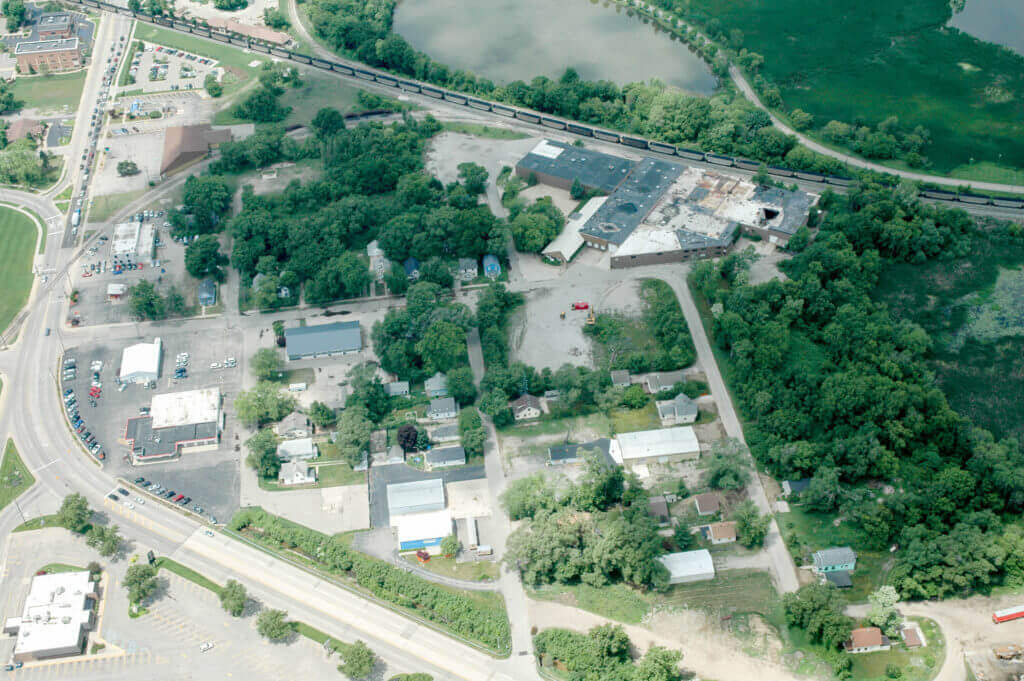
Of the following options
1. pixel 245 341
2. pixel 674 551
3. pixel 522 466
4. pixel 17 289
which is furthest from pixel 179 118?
pixel 674 551

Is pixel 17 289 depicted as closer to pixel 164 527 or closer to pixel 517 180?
pixel 164 527

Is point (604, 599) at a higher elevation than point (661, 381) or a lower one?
lower

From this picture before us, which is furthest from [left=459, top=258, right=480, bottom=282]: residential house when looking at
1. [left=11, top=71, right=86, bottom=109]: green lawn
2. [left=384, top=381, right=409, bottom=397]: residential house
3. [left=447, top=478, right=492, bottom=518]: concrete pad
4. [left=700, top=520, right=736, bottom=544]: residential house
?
[left=11, top=71, right=86, bottom=109]: green lawn

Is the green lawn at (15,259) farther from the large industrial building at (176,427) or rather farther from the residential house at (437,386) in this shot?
the residential house at (437,386)

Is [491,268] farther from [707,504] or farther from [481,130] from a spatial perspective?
[707,504]

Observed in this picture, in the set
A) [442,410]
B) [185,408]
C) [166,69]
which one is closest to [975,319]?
[442,410]

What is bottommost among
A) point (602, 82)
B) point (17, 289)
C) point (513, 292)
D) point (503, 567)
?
point (17, 289)
